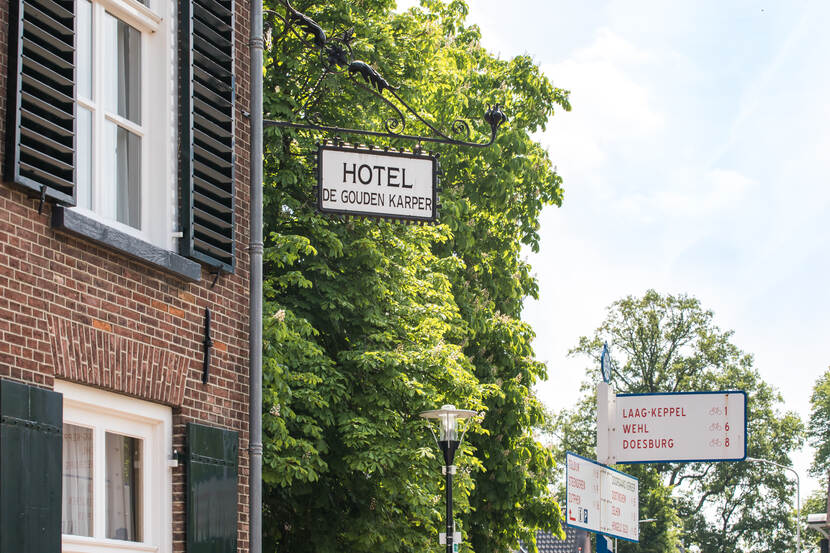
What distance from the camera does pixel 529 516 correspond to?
24.0 m

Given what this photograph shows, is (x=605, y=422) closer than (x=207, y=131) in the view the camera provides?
No

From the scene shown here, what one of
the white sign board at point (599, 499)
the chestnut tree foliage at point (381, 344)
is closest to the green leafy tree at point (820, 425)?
the chestnut tree foliage at point (381, 344)

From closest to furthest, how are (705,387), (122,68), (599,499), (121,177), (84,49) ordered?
(84,49)
(121,177)
(122,68)
(599,499)
(705,387)

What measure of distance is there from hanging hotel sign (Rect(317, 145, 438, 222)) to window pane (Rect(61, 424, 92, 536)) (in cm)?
248

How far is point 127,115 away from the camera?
8.52 meters

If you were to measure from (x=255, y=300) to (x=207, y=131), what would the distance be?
4.23 feet

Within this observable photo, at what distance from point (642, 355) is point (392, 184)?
165 feet

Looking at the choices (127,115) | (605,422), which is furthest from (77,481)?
(605,422)

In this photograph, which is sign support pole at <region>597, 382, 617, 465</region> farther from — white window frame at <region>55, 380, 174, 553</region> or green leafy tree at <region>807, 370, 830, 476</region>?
green leafy tree at <region>807, 370, 830, 476</region>

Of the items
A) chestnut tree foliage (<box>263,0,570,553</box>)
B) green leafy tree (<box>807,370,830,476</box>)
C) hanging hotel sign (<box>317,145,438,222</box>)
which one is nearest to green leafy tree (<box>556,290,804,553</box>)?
green leafy tree (<box>807,370,830,476</box>)

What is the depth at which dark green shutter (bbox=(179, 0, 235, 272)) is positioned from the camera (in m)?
8.79

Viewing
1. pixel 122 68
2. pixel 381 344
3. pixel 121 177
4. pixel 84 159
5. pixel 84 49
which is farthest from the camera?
pixel 381 344

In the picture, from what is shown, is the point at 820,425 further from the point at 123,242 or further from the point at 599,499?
the point at 123,242

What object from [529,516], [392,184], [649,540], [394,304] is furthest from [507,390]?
[649,540]
